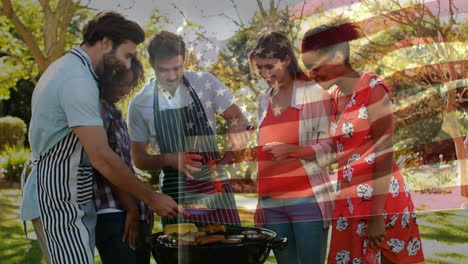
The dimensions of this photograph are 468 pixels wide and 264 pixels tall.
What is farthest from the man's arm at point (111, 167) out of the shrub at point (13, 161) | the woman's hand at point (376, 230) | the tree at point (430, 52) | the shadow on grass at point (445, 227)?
the shadow on grass at point (445, 227)

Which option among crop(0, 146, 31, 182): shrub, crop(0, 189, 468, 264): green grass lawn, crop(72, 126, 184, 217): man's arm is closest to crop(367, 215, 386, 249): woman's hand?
crop(72, 126, 184, 217): man's arm

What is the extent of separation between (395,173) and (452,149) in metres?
0.20

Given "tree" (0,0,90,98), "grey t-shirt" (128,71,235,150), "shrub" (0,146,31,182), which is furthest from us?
"shrub" (0,146,31,182)

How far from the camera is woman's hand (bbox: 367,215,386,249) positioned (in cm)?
223

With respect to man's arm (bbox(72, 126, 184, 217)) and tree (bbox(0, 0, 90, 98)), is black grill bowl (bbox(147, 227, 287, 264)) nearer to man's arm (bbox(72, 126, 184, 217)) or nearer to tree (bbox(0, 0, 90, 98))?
man's arm (bbox(72, 126, 184, 217))

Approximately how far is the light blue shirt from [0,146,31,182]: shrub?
216 centimetres

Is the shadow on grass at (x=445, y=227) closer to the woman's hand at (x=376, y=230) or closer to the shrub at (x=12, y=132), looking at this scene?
the woman's hand at (x=376, y=230)

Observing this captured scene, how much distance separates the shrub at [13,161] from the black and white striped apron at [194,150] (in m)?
2.09

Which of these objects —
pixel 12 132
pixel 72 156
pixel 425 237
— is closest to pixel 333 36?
pixel 72 156

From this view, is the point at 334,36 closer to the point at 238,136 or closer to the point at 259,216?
the point at 238,136

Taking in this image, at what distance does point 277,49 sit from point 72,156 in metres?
0.83

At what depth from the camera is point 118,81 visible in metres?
2.64

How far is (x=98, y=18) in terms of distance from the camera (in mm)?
2486

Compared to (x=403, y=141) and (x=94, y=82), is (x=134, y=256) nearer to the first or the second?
(x=94, y=82)
